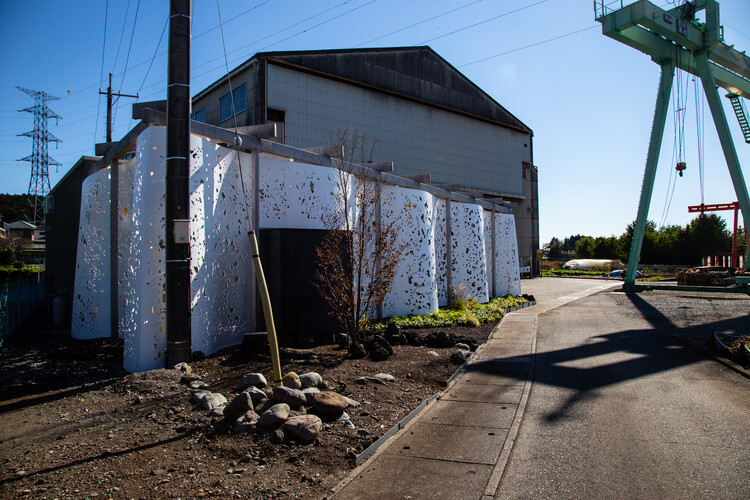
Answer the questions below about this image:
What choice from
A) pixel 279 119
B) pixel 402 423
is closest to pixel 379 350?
pixel 402 423

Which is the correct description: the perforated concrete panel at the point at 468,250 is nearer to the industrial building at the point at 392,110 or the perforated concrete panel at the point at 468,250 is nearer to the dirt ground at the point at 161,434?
the industrial building at the point at 392,110

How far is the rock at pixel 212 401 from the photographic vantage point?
5.16 metres

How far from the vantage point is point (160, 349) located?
7.02 m

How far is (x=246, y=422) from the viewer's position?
4.66 metres

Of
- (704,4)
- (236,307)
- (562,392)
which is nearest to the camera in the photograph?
(562,392)

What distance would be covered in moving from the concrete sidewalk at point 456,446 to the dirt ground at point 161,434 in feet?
0.83

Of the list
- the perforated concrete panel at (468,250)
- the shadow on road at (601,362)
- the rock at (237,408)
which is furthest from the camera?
the perforated concrete panel at (468,250)

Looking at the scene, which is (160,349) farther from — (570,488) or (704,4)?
(704,4)

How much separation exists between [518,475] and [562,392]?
321 centimetres

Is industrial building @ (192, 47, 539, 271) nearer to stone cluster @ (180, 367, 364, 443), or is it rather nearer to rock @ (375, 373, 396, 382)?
rock @ (375, 373, 396, 382)

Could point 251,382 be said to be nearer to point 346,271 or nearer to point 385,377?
point 385,377

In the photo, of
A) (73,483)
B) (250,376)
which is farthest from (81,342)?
(73,483)

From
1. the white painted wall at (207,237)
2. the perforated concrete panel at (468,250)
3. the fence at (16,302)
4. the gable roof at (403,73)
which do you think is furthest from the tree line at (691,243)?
the fence at (16,302)

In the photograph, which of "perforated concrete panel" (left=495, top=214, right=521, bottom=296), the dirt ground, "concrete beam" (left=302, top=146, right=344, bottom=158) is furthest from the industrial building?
the dirt ground
